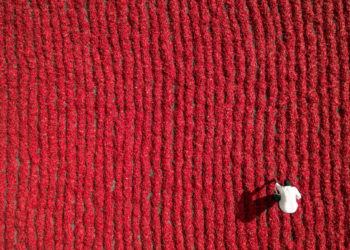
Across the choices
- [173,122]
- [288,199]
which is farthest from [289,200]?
[173,122]

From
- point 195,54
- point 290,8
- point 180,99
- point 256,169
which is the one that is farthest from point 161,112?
point 290,8

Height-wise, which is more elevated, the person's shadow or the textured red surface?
the textured red surface

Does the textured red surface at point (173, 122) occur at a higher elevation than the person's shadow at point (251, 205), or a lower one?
higher

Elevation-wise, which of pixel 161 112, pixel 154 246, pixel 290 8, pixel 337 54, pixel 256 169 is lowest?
pixel 154 246

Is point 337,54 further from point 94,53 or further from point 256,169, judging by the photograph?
point 94,53

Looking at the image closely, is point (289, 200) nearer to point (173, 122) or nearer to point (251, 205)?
point (251, 205)

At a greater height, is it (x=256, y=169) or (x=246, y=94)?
(x=246, y=94)

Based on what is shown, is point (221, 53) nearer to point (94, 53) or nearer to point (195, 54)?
point (195, 54)
